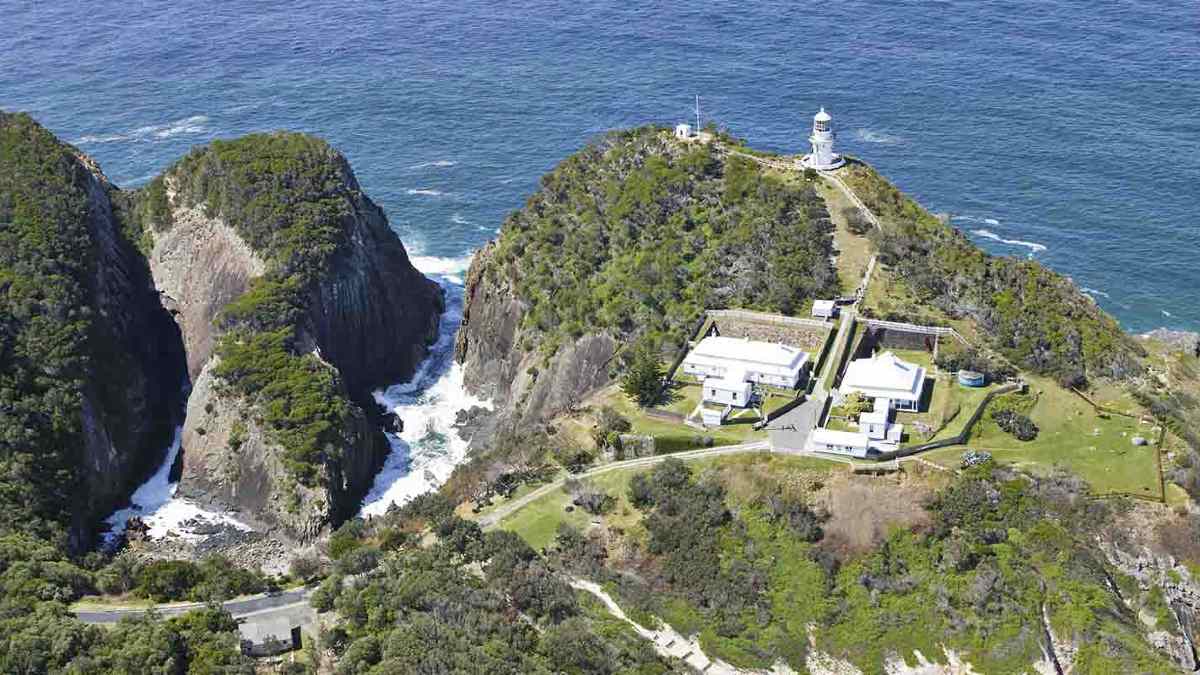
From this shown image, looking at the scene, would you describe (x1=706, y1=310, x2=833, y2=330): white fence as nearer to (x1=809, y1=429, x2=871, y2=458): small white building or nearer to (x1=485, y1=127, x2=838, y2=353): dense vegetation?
(x1=485, y1=127, x2=838, y2=353): dense vegetation

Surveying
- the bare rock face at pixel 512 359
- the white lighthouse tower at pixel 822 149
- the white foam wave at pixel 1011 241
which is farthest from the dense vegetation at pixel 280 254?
the white foam wave at pixel 1011 241

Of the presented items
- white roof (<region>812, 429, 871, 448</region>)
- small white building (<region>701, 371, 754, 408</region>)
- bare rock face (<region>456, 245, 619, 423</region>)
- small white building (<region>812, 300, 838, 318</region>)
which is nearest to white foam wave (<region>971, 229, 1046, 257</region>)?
small white building (<region>812, 300, 838, 318</region>)

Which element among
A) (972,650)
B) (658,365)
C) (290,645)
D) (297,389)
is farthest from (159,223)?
(972,650)

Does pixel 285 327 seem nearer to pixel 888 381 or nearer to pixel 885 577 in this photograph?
pixel 888 381

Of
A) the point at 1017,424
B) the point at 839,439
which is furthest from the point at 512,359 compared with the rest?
the point at 1017,424

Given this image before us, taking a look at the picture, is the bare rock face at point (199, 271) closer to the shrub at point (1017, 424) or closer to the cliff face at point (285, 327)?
the cliff face at point (285, 327)
